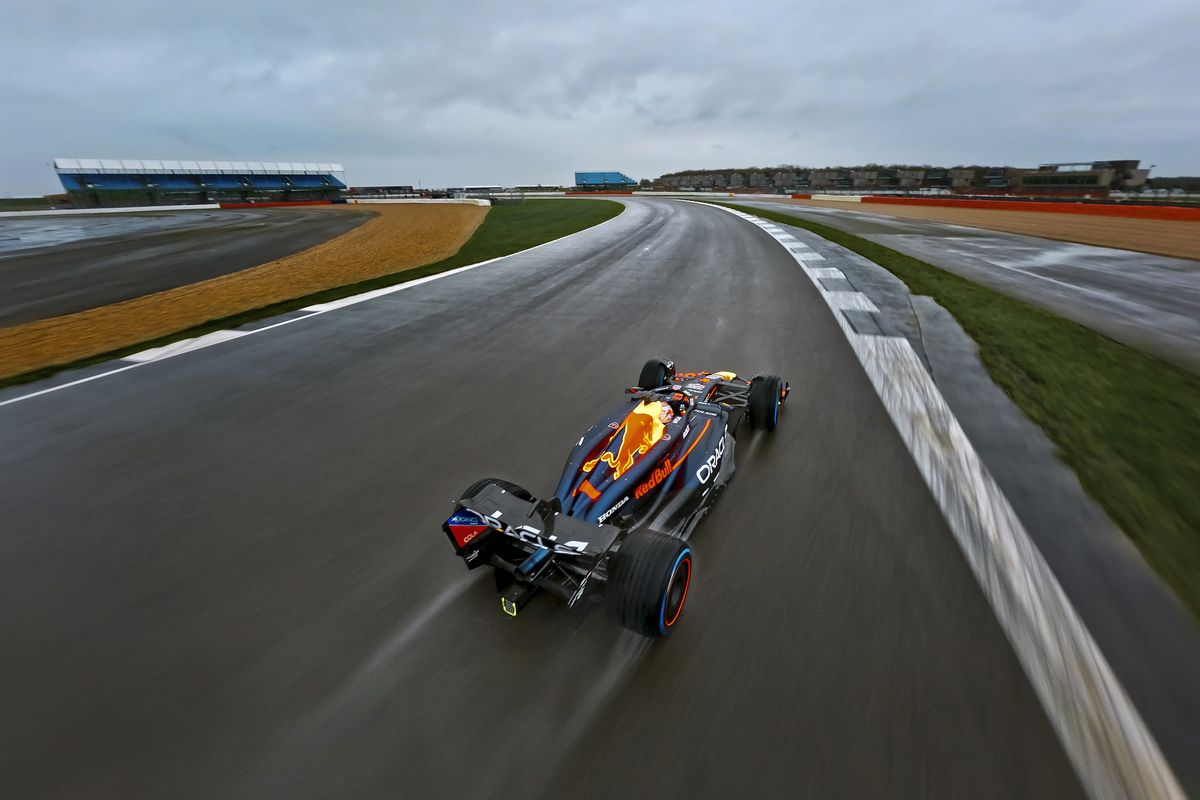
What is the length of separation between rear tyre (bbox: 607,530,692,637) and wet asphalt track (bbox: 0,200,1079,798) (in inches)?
8.4

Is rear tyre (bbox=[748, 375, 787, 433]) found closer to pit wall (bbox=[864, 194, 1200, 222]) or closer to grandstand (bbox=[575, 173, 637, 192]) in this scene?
pit wall (bbox=[864, 194, 1200, 222])

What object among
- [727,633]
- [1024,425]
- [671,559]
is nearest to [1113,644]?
[727,633]

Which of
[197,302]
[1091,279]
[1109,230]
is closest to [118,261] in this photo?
[197,302]

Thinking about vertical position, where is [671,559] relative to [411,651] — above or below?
above

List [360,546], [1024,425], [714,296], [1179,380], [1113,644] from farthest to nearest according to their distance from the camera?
[714,296], [1179,380], [1024,425], [360,546], [1113,644]

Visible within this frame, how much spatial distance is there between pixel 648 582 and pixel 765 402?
2587mm

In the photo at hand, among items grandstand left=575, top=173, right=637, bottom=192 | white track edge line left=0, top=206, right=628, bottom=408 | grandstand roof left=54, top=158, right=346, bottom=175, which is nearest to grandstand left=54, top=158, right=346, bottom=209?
grandstand roof left=54, top=158, right=346, bottom=175

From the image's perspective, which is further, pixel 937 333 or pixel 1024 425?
pixel 937 333

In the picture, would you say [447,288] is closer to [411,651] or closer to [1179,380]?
[411,651]

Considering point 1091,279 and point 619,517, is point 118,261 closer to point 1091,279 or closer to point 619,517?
point 619,517

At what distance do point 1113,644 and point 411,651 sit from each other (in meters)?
3.69

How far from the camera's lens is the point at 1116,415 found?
4840mm

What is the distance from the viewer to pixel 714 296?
1011 centimetres

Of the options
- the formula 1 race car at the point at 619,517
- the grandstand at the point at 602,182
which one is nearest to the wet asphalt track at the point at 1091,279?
the formula 1 race car at the point at 619,517
